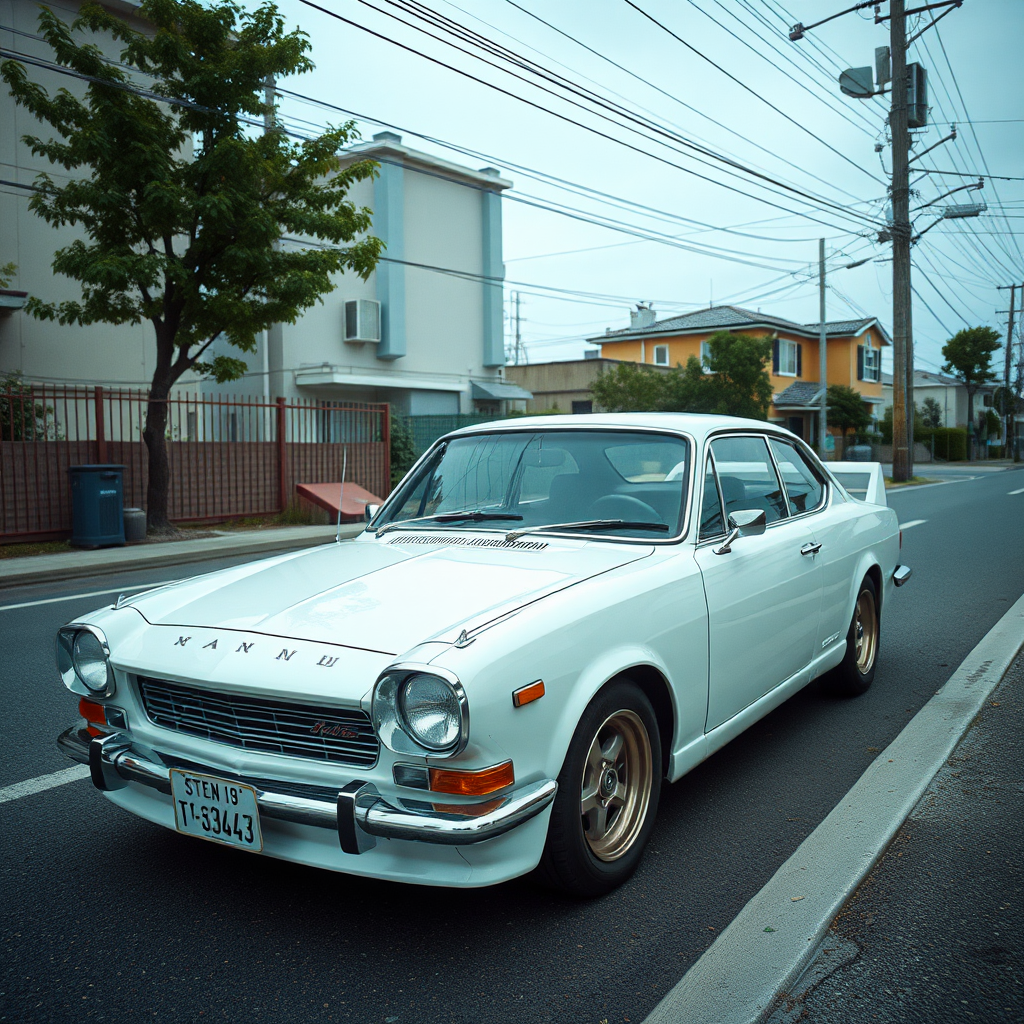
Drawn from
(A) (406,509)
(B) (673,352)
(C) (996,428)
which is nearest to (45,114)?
(A) (406,509)

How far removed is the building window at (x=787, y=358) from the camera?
45.2 meters

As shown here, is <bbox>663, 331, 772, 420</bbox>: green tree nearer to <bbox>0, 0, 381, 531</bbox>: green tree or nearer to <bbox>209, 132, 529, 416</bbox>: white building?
<bbox>209, 132, 529, 416</bbox>: white building

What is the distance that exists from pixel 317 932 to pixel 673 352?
45.6 metres

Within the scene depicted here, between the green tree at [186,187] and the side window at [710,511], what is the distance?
10854mm

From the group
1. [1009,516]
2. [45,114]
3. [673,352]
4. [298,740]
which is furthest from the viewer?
[673,352]

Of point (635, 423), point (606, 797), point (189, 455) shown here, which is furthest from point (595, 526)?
point (189, 455)

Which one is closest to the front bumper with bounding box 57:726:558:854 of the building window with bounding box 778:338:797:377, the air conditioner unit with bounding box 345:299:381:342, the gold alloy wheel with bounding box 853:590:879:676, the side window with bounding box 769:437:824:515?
the side window with bounding box 769:437:824:515

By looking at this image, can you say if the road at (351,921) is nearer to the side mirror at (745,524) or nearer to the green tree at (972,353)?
the side mirror at (745,524)

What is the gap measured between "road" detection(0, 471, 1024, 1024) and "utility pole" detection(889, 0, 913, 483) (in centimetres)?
2416

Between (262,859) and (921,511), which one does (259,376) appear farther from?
(262,859)

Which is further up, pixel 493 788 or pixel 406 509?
pixel 406 509

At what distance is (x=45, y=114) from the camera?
1307 cm

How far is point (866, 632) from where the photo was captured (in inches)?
209

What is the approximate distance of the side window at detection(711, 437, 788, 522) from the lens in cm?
402
